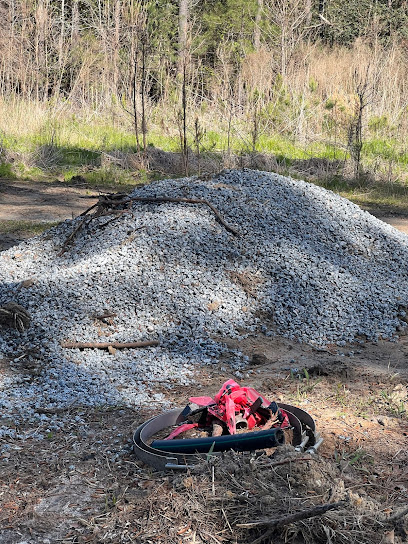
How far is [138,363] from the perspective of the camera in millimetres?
3342

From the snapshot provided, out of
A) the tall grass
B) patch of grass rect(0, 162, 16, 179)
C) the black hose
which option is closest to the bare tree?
the tall grass

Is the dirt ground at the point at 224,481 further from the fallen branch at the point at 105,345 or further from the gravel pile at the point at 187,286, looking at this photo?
the fallen branch at the point at 105,345

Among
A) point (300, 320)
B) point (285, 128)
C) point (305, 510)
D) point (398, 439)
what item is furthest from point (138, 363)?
point (285, 128)

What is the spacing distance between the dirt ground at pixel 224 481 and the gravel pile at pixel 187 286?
0.77 feet

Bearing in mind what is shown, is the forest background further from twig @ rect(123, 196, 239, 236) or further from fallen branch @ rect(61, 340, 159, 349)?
fallen branch @ rect(61, 340, 159, 349)

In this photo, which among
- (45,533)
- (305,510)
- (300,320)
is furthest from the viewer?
(300,320)

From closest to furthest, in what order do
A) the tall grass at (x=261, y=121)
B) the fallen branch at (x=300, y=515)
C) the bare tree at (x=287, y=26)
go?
the fallen branch at (x=300, y=515)
the tall grass at (x=261, y=121)
the bare tree at (x=287, y=26)

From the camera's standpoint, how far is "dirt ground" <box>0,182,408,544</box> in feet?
6.27

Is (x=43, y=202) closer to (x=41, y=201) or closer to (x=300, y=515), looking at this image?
(x=41, y=201)

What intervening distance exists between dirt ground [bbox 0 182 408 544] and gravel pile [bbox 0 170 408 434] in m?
0.23

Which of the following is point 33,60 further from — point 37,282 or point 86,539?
point 86,539

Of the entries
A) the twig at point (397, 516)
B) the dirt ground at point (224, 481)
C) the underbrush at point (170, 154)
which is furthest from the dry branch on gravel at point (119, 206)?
the underbrush at point (170, 154)

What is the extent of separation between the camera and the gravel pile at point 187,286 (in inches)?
127

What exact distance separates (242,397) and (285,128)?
8.35 metres
